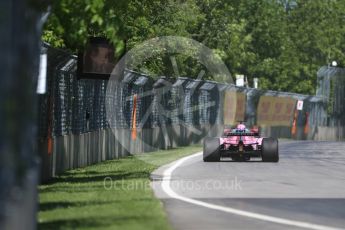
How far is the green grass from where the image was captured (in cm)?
1126

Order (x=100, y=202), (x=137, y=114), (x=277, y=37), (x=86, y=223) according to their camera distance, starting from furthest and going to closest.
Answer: (x=277, y=37), (x=137, y=114), (x=100, y=202), (x=86, y=223)

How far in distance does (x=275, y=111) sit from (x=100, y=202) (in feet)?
167

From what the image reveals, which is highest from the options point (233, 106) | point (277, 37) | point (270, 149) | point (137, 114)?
point (277, 37)

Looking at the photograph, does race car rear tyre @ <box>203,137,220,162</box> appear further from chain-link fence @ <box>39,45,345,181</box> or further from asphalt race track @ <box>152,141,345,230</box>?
chain-link fence @ <box>39,45,345,181</box>

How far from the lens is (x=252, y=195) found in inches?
629

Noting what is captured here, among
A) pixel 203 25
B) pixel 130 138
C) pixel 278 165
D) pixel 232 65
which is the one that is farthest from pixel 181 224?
pixel 232 65

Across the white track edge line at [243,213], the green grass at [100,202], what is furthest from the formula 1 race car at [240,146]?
the white track edge line at [243,213]

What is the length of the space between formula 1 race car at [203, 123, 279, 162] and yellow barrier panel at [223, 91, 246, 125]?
23.9 m

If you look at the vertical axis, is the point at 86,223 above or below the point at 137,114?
below

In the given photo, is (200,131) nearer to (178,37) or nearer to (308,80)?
(178,37)

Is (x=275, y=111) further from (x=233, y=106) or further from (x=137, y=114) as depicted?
(x=137, y=114)

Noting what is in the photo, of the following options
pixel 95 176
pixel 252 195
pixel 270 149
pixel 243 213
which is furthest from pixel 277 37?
pixel 243 213

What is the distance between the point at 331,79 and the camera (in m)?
72.6

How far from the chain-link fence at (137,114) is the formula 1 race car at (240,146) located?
9.76 ft
